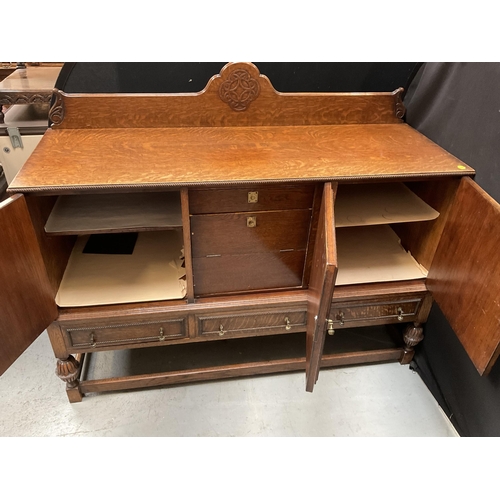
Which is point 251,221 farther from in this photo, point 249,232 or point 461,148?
point 461,148

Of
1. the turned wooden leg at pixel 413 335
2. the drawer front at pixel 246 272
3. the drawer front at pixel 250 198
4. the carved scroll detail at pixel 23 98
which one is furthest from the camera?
the carved scroll detail at pixel 23 98

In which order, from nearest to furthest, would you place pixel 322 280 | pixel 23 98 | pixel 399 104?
1. pixel 322 280
2. pixel 399 104
3. pixel 23 98

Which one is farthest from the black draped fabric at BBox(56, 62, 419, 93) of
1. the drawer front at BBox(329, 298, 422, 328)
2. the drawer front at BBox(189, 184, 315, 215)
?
the drawer front at BBox(329, 298, 422, 328)

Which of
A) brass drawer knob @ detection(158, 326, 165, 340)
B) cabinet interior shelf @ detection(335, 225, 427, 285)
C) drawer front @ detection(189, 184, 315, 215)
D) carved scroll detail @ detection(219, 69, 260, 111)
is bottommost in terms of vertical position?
brass drawer knob @ detection(158, 326, 165, 340)

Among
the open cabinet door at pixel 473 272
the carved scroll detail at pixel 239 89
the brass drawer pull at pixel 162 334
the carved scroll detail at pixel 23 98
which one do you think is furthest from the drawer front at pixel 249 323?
the carved scroll detail at pixel 23 98

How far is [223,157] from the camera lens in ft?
3.59

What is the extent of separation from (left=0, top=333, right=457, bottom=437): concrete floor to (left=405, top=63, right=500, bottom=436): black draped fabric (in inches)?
4.2

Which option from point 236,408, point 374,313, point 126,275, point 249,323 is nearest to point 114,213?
point 126,275

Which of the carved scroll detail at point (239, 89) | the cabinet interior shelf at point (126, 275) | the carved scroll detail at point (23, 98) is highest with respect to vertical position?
the carved scroll detail at point (239, 89)

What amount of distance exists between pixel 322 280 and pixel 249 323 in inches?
16.7

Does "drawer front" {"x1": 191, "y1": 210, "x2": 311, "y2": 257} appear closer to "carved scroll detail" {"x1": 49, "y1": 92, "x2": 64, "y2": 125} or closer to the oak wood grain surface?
the oak wood grain surface

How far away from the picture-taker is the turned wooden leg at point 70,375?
1242 mm

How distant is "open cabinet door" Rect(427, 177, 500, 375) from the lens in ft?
3.08

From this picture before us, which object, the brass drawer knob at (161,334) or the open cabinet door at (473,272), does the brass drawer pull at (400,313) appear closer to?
the open cabinet door at (473,272)
